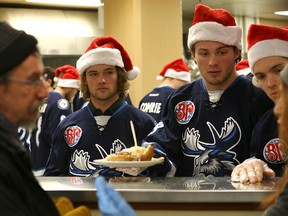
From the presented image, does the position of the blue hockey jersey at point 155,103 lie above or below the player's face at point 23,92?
below

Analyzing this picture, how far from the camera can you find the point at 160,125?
349 cm

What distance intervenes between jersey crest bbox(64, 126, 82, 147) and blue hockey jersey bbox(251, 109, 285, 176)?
1099mm

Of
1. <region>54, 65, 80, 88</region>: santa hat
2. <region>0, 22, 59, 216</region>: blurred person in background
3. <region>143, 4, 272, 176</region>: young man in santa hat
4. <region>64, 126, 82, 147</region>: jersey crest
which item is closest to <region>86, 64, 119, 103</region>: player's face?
<region>64, 126, 82, 147</region>: jersey crest

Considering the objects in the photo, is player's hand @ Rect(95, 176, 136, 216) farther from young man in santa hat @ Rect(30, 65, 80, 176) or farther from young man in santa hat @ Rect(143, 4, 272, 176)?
young man in santa hat @ Rect(30, 65, 80, 176)

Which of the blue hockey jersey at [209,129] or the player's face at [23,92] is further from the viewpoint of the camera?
the blue hockey jersey at [209,129]

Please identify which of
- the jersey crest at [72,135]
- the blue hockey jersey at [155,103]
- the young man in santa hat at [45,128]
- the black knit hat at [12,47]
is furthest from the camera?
the blue hockey jersey at [155,103]

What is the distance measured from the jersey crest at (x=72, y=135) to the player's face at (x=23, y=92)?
5.44ft

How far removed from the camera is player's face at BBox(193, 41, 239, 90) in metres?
3.39

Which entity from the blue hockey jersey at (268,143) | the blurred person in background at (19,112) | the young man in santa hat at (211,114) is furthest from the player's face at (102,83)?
the blurred person in background at (19,112)

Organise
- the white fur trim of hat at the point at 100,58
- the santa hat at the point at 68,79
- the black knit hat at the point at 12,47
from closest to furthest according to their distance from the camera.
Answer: the black knit hat at the point at 12,47, the white fur trim of hat at the point at 100,58, the santa hat at the point at 68,79

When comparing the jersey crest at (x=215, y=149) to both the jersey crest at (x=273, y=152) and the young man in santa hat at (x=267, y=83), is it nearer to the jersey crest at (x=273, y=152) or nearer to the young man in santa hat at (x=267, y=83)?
the young man in santa hat at (x=267, y=83)

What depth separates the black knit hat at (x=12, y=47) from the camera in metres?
1.96

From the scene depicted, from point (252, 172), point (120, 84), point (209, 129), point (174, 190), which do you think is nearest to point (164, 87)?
point (120, 84)

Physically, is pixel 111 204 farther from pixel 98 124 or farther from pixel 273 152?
pixel 98 124
